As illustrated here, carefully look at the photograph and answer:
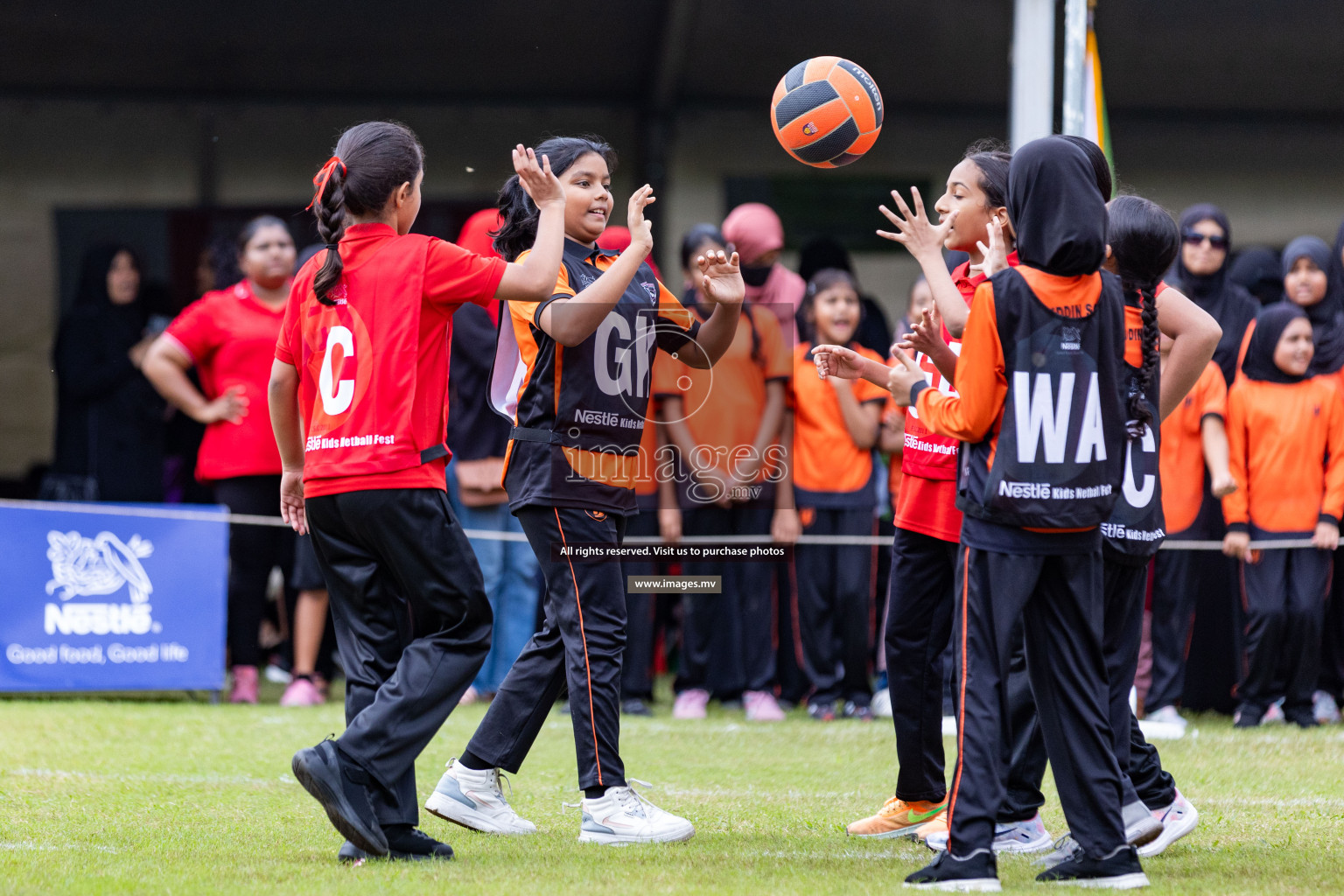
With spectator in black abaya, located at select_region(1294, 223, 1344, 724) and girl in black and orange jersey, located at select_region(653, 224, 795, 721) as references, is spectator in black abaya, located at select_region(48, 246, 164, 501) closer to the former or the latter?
girl in black and orange jersey, located at select_region(653, 224, 795, 721)

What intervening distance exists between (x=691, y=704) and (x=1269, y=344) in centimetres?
348

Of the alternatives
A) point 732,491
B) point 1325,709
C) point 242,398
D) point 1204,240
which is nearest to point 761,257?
point 732,491

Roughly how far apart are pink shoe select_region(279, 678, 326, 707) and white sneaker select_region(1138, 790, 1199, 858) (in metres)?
4.79

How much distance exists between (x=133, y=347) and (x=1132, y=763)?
7082mm

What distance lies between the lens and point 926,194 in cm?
1198

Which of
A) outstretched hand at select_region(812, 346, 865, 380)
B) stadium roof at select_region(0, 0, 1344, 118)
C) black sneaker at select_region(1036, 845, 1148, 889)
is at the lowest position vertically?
black sneaker at select_region(1036, 845, 1148, 889)

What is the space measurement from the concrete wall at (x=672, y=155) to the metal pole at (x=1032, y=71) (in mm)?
3942

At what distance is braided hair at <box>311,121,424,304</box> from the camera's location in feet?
13.3

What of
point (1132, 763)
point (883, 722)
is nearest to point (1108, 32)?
point (883, 722)

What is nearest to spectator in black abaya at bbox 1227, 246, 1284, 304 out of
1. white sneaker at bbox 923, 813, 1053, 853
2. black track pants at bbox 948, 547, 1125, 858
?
white sneaker at bbox 923, 813, 1053, 853

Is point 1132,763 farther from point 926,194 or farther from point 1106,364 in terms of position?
point 926,194

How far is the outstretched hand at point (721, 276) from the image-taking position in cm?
446

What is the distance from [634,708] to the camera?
7.53 meters

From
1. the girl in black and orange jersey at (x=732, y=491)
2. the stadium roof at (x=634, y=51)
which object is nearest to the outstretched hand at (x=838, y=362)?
the girl in black and orange jersey at (x=732, y=491)
